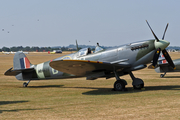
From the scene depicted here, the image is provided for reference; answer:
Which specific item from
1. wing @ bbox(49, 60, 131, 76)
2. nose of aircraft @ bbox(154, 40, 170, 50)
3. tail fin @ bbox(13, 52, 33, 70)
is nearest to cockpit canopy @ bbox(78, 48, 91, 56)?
wing @ bbox(49, 60, 131, 76)

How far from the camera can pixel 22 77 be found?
14.8 meters

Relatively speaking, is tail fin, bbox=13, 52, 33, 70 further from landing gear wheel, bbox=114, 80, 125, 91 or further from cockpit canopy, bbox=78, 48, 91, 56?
landing gear wheel, bbox=114, 80, 125, 91

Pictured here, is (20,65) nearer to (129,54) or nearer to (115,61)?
(115,61)

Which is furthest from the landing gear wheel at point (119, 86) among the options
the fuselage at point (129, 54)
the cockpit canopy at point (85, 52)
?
the cockpit canopy at point (85, 52)

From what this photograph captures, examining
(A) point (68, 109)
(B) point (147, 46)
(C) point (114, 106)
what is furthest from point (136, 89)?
(A) point (68, 109)

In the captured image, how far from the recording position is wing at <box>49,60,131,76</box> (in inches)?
437

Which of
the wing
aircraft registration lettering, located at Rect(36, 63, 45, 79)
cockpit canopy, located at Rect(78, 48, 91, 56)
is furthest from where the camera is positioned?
aircraft registration lettering, located at Rect(36, 63, 45, 79)

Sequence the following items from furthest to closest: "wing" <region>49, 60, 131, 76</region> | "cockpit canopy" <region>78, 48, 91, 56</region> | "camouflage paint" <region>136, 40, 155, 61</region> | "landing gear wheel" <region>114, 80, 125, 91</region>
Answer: "cockpit canopy" <region>78, 48, 91, 56</region> < "landing gear wheel" <region>114, 80, 125, 91</region> < "camouflage paint" <region>136, 40, 155, 61</region> < "wing" <region>49, 60, 131, 76</region>

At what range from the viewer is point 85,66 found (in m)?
11.6

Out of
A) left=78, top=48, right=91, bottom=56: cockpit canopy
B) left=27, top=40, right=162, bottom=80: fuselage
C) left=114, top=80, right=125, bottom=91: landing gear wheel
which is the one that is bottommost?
left=114, top=80, right=125, bottom=91: landing gear wheel

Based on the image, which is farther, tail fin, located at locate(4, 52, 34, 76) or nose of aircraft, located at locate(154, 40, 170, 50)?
tail fin, located at locate(4, 52, 34, 76)

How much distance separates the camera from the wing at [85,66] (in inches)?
437

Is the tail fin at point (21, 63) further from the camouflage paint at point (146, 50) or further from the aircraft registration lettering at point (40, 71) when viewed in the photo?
the camouflage paint at point (146, 50)

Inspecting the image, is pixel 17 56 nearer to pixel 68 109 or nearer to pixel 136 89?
pixel 136 89
